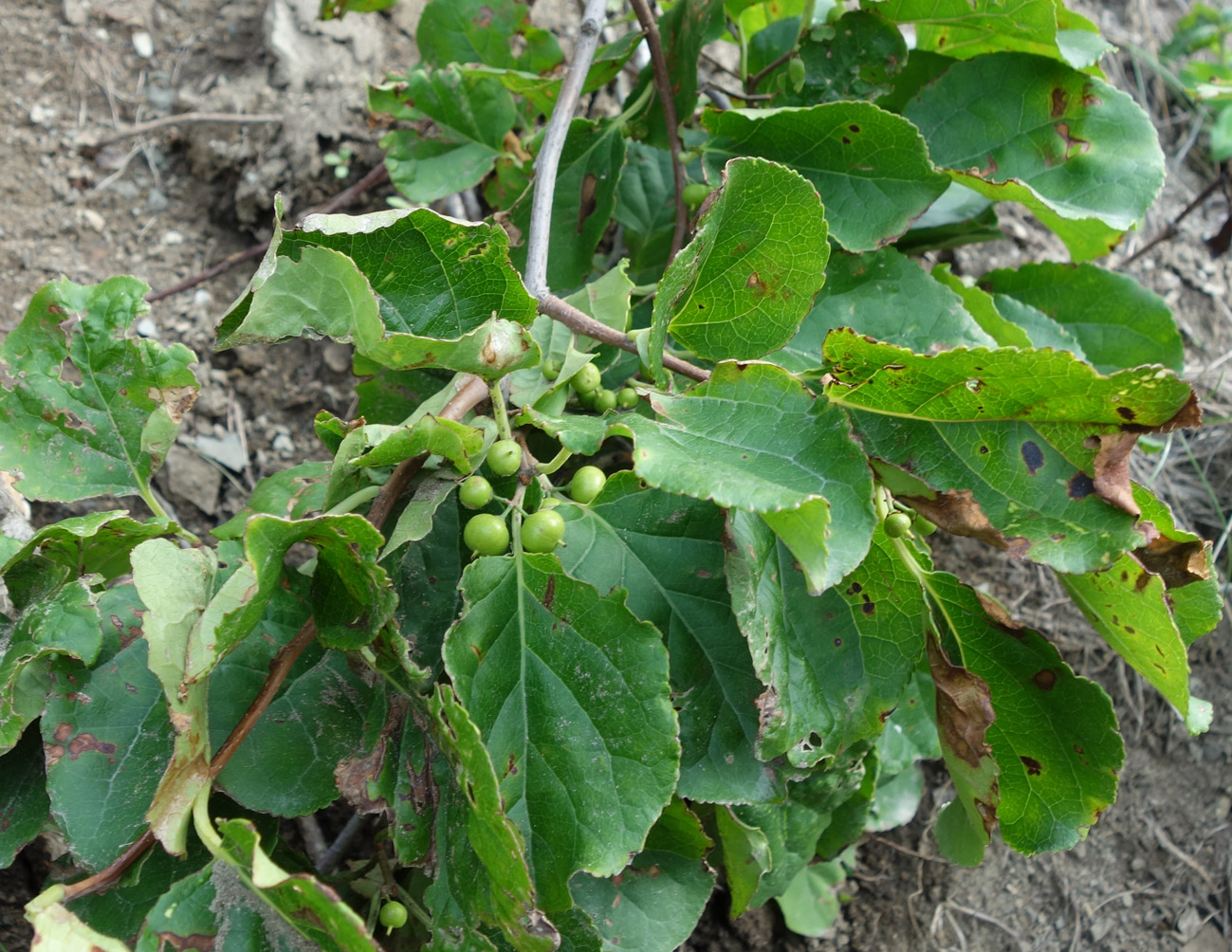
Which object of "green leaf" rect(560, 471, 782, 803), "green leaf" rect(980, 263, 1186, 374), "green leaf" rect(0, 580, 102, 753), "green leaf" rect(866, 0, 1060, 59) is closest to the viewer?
"green leaf" rect(0, 580, 102, 753)

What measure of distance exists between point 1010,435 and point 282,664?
868 millimetres

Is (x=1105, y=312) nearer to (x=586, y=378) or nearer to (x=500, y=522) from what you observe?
(x=586, y=378)

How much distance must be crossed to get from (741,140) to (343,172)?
0.86 metres

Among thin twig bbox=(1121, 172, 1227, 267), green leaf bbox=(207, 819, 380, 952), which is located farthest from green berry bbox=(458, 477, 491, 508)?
thin twig bbox=(1121, 172, 1227, 267)

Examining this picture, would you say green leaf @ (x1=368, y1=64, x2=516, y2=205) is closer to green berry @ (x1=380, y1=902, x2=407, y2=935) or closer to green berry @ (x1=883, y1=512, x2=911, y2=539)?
green berry @ (x1=883, y1=512, x2=911, y2=539)

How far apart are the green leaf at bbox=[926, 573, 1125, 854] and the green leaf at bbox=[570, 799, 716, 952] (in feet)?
1.36

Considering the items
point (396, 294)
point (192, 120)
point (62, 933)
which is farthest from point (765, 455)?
point (192, 120)

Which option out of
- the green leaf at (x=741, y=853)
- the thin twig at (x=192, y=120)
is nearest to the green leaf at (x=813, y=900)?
the green leaf at (x=741, y=853)

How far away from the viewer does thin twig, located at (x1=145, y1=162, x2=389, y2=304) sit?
1.75m

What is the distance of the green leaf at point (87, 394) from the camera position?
1.19 metres

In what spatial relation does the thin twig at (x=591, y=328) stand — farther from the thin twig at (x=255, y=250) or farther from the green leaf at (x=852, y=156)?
the thin twig at (x=255, y=250)

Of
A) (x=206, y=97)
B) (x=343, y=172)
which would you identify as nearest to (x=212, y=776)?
(x=343, y=172)

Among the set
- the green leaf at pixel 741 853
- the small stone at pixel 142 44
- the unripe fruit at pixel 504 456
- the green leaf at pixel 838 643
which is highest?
the small stone at pixel 142 44

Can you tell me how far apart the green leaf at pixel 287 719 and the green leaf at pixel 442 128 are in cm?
80
